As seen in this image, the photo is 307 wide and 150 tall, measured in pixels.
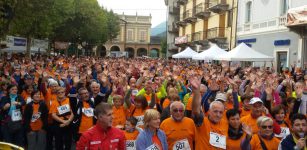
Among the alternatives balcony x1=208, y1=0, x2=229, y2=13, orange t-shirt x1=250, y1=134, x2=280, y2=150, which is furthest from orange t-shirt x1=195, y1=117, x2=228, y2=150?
balcony x1=208, y1=0, x2=229, y2=13

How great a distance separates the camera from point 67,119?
26.3 feet

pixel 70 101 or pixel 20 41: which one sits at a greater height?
pixel 20 41

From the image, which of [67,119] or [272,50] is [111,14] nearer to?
[272,50]

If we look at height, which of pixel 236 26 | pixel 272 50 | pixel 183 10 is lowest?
pixel 272 50

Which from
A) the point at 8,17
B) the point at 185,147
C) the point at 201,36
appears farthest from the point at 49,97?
the point at 201,36

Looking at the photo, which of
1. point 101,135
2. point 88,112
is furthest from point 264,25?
point 101,135

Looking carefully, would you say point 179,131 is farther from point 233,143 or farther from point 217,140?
point 233,143

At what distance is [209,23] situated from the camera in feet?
139

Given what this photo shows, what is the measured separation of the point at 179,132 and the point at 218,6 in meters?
32.8

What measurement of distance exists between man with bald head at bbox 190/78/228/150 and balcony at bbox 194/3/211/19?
37.1 meters

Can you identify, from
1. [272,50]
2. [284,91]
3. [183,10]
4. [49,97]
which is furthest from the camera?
[183,10]

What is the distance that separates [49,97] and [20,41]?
23.6 meters

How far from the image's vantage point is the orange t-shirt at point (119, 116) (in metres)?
7.52

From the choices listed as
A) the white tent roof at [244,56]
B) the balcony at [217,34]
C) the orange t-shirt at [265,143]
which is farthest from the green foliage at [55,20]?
the balcony at [217,34]
